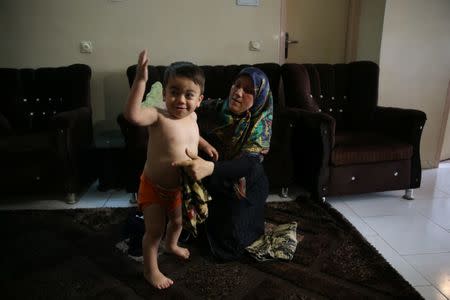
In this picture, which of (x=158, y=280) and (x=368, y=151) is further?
(x=368, y=151)

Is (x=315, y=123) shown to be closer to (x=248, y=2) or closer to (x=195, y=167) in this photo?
(x=195, y=167)

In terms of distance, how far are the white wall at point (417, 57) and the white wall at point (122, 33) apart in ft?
3.14

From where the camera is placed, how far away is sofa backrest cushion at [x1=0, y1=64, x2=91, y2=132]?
7.97 ft

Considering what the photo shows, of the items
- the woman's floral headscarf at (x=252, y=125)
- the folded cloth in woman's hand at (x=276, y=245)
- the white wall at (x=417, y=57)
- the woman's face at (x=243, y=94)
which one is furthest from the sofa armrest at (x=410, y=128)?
the woman's face at (x=243, y=94)

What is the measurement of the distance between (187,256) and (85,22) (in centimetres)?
207

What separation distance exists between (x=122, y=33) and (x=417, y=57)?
8.15 ft

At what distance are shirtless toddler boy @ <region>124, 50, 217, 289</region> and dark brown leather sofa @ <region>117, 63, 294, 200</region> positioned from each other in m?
0.74

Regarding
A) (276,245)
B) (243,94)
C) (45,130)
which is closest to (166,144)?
(243,94)

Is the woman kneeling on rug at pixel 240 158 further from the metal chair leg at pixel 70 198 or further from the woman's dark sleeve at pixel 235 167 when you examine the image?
the metal chair leg at pixel 70 198

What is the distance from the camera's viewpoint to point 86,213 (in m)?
2.03

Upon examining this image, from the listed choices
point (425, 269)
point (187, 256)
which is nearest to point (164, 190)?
point (187, 256)

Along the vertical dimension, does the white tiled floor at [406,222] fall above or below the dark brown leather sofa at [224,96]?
below

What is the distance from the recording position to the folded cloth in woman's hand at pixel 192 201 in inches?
47.8

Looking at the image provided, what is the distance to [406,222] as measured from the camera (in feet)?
6.43
